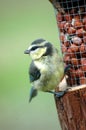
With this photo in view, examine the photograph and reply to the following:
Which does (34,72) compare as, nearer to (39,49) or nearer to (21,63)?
(39,49)

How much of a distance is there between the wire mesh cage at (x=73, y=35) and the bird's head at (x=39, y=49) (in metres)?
0.22

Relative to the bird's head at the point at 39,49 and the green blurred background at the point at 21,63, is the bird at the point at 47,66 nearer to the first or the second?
the bird's head at the point at 39,49

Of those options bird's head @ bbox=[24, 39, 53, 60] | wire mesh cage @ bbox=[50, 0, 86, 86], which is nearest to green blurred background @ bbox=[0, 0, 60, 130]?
wire mesh cage @ bbox=[50, 0, 86, 86]

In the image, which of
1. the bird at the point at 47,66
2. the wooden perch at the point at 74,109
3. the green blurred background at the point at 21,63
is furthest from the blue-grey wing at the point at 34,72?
the green blurred background at the point at 21,63

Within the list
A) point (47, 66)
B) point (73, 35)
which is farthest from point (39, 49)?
point (73, 35)

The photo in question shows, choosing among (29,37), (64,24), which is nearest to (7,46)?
(29,37)

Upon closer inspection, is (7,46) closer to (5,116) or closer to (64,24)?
(5,116)

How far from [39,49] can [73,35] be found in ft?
1.07

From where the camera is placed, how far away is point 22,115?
7.47 metres

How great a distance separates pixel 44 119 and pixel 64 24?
6.25 ft

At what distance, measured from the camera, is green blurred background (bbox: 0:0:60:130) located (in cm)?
744

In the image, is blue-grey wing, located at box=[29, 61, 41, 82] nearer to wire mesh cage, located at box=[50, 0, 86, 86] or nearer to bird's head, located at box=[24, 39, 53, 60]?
→ bird's head, located at box=[24, 39, 53, 60]

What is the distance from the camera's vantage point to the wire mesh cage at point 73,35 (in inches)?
218

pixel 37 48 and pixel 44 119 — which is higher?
pixel 37 48
